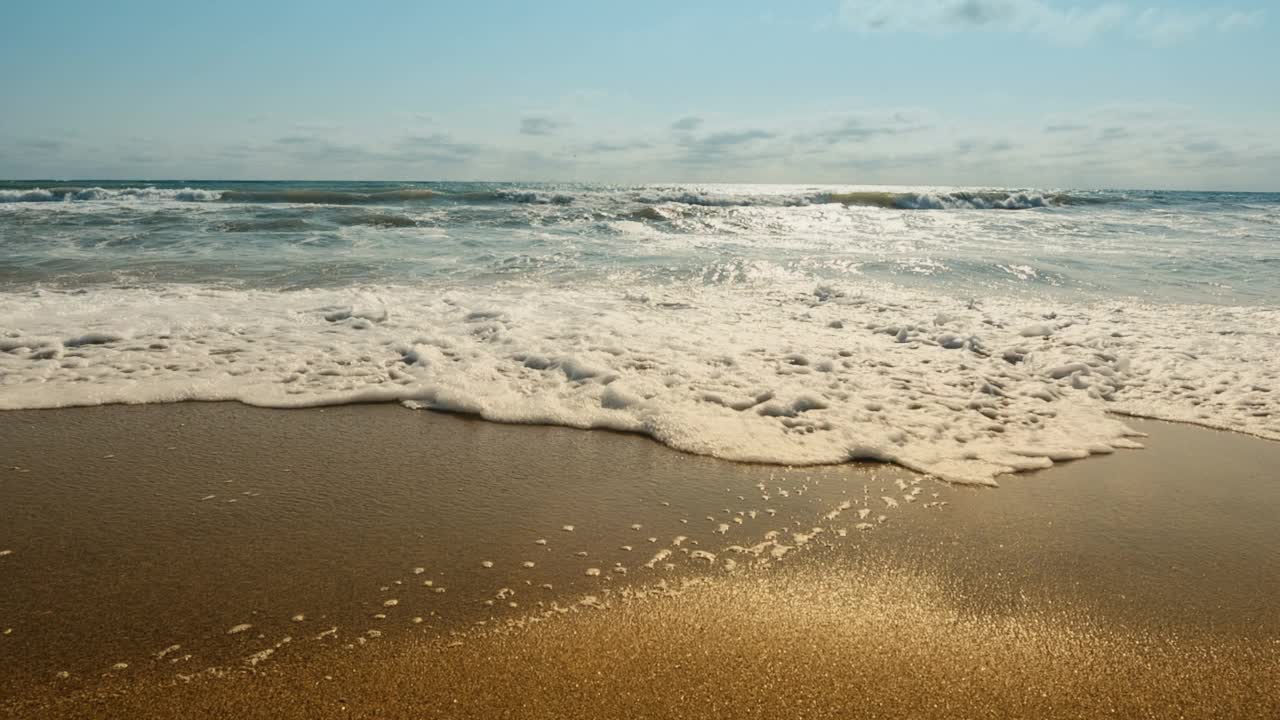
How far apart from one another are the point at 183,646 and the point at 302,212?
63.8 ft

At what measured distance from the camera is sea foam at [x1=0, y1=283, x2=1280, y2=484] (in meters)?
3.86

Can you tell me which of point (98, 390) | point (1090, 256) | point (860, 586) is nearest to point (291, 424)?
point (98, 390)

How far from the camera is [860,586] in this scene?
7.92ft

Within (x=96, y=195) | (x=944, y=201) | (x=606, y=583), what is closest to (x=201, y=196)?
(x=96, y=195)

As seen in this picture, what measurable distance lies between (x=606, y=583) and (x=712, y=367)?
8.62 ft

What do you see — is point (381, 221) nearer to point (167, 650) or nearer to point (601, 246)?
point (601, 246)

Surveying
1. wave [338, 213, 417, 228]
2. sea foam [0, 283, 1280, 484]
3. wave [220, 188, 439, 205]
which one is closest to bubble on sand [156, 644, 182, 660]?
sea foam [0, 283, 1280, 484]

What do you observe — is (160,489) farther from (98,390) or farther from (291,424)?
(98,390)

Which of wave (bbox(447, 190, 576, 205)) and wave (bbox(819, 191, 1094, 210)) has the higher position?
wave (bbox(819, 191, 1094, 210))

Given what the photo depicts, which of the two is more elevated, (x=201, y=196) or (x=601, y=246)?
(x=201, y=196)

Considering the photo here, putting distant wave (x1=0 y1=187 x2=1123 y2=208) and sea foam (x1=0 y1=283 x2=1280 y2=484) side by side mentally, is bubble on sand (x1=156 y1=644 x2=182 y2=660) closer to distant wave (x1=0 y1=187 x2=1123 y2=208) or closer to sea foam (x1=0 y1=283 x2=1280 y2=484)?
sea foam (x1=0 y1=283 x2=1280 y2=484)

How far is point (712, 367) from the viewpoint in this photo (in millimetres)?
4832

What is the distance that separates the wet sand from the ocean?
0.50 meters

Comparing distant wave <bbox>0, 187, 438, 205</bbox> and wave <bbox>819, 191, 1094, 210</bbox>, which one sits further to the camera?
wave <bbox>819, 191, 1094, 210</bbox>
